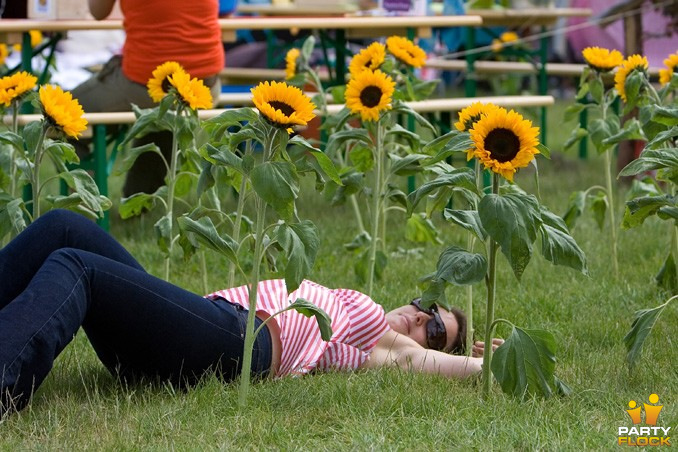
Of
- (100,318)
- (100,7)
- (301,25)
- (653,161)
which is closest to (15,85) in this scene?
(100,318)

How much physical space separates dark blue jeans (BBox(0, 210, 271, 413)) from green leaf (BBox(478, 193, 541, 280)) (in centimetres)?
73

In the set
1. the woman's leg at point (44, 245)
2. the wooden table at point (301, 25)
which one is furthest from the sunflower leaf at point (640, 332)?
the wooden table at point (301, 25)

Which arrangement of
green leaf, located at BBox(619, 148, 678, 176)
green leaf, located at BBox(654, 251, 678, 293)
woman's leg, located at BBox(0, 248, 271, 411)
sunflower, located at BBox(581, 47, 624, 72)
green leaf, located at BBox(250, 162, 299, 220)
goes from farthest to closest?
1. sunflower, located at BBox(581, 47, 624, 72)
2. green leaf, located at BBox(654, 251, 678, 293)
3. green leaf, located at BBox(619, 148, 678, 176)
4. woman's leg, located at BBox(0, 248, 271, 411)
5. green leaf, located at BBox(250, 162, 299, 220)

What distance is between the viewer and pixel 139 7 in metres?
5.28

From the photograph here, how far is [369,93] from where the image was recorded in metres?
3.47

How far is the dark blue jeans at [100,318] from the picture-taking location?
2.52 meters

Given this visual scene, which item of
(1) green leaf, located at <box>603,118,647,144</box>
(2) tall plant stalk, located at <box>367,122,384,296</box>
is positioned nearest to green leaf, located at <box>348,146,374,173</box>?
(2) tall plant stalk, located at <box>367,122,384,296</box>

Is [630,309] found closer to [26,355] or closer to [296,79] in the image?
[296,79]

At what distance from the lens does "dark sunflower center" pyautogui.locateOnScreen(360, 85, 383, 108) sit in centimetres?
346

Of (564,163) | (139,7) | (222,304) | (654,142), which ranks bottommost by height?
(564,163)

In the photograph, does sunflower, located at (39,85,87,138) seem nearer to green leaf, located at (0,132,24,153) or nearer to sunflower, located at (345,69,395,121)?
green leaf, located at (0,132,24,153)

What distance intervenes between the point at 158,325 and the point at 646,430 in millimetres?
1149

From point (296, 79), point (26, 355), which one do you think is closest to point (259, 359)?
point (26, 355)

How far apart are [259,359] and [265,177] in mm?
607
